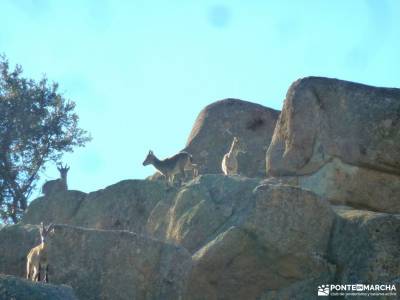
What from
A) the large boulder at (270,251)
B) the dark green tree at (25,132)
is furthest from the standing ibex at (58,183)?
the large boulder at (270,251)

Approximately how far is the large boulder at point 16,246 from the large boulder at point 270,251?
213 inches

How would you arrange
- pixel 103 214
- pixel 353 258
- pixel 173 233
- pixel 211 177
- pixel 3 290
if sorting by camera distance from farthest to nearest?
1. pixel 103 214
2. pixel 211 177
3. pixel 173 233
4. pixel 353 258
5. pixel 3 290

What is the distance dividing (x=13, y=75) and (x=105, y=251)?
21.6 m

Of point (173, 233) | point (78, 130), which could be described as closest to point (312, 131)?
point (173, 233)

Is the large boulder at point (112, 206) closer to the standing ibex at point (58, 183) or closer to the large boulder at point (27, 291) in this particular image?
the standing ibex at point (58, 183)

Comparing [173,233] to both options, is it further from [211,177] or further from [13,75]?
[13,75]

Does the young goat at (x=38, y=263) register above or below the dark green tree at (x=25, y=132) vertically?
below

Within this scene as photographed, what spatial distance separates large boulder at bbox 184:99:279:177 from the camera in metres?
35.1

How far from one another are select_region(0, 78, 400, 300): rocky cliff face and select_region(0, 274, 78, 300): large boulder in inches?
151

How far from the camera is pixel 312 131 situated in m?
27.8

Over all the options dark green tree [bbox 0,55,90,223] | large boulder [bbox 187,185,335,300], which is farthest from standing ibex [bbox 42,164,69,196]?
large boulder [bbox 187,185,335,300]

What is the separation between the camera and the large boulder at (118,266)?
20.9m

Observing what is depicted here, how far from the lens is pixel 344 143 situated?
2675cm

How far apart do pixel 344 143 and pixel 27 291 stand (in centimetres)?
1267
